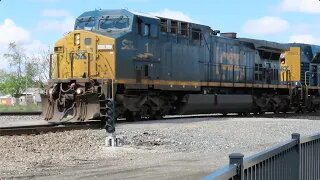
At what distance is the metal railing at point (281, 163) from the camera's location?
3.56 metres

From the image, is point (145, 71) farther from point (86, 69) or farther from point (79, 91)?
point (79, 91)

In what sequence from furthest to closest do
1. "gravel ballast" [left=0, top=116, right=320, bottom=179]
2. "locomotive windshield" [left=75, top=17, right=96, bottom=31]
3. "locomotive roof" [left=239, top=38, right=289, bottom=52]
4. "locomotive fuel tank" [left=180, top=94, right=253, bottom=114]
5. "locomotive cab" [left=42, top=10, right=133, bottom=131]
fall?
1. "locomotive roof" [left=239, top=38, right=289, bottom=52]
2. "locomotive fuel tank" [left=180, top=94, right=253, bottom=114]
3. "locomotive windshield" [left=75, top=17, right=96, bottom=31]
4. "locomotive cab" [left=42, top=10, right=133, bottom=131]
5. "gravel ballast" [left=0, top=116, right=320, bottom=179]

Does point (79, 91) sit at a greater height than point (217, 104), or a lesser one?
greater

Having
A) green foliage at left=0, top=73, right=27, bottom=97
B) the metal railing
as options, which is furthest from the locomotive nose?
A: green foliage at left=0, top=73, right=27, bottom=97

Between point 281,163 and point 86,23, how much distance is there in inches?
669

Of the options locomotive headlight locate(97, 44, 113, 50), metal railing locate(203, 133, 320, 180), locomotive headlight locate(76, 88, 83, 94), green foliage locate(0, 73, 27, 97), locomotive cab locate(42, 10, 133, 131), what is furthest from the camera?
green foliage locate(0, 73, 27, 97)

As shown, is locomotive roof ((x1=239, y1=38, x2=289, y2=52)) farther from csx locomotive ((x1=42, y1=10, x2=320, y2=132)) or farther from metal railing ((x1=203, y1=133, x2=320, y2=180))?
metal railing ((x1=203, y1=133, x2=320, y2=180))

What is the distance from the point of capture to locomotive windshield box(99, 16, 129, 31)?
1995cm

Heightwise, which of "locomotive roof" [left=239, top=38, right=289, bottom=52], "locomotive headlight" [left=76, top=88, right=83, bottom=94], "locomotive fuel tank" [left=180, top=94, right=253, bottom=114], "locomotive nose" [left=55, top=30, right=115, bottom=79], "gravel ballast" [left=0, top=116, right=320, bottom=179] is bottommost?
"gravel ballast" [left=0, top=116, right=320, bottom=179]

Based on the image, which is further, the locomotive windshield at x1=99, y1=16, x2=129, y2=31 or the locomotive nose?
the locomotive windshield at x1=99, y1=16, x2=129, y2=31

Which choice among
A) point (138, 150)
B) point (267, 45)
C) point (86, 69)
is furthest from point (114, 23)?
point (267, 45)

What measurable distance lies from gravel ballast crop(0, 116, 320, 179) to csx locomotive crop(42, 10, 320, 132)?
1257 mm

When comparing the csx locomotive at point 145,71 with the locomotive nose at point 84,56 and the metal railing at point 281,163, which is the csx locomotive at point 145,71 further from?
the metal railing at point 281,163

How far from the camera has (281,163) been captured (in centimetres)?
509
